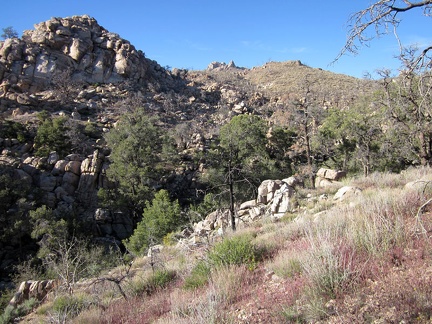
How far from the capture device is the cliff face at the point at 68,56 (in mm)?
41656

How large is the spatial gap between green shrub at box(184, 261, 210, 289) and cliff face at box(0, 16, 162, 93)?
44.1 m

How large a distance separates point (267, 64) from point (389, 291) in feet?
259

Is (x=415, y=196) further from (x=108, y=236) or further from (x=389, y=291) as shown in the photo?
(x=108, y=236)

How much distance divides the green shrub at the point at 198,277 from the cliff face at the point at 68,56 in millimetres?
44051

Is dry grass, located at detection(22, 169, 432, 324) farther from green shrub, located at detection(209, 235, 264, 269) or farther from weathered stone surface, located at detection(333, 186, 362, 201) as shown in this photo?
weathered stone surface, located at detection(333, 186, 362, 201)

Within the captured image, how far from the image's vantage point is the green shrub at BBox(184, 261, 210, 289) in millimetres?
4684

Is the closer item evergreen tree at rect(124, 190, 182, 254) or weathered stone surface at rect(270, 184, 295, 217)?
weathered stone surface at rect(270, 184, 295, 217)

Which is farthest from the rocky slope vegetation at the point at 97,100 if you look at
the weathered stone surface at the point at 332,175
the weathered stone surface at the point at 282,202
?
the weathered stone surface at the point at 332,175

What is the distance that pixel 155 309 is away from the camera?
14.2 ft

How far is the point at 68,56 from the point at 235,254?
170 ft

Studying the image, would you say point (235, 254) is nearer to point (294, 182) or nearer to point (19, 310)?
point (19, 310)

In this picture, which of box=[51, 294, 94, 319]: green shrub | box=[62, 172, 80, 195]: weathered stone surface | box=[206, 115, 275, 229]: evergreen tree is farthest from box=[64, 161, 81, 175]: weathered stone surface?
box=[51, 294, 94, 319]: green shrub

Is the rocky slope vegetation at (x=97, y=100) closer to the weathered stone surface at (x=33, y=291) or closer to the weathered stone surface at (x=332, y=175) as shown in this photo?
the weathered stone surface at (x=332, y=175)

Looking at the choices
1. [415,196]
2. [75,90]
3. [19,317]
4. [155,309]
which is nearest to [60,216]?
[19,317]
